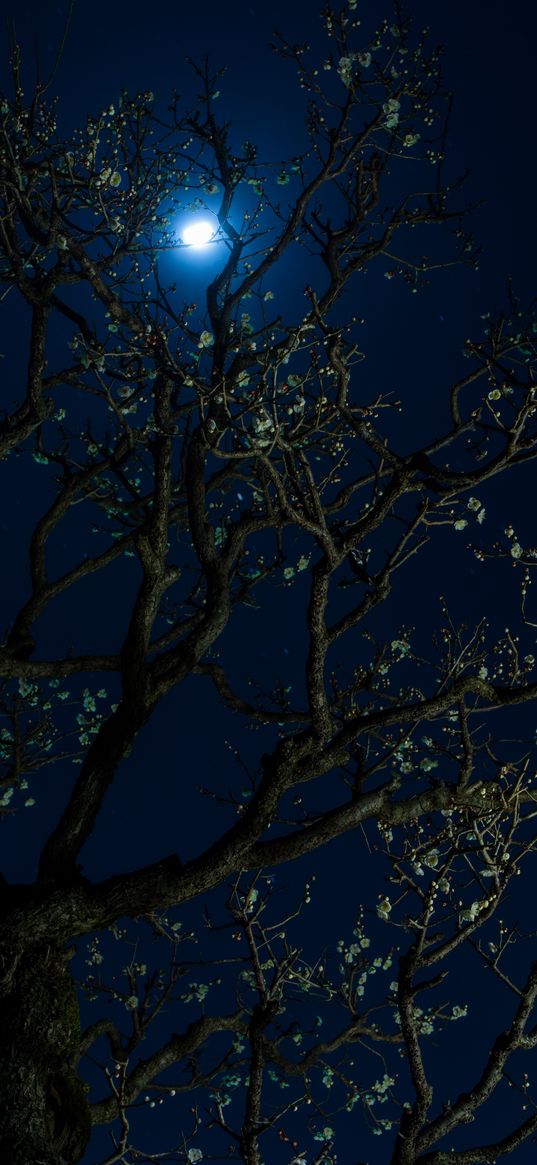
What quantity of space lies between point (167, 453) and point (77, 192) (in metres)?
3.03

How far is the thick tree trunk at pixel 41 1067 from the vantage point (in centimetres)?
595

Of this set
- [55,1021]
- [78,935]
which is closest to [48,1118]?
[55,1021]

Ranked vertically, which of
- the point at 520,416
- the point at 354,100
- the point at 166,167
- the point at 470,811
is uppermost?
the point at 166,167

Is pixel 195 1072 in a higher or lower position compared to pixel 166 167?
lower

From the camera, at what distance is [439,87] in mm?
9492

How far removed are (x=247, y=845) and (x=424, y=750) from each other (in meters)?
2.67

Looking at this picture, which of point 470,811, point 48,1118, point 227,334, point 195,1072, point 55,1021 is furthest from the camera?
point 195,1072

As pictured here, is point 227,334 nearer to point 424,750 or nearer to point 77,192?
point 77,192

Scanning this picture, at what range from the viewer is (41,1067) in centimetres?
637

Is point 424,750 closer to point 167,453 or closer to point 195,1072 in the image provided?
point 167,453

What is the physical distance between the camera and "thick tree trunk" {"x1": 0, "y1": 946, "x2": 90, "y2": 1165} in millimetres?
5953

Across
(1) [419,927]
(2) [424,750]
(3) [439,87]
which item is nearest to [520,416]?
(2) [424,750]

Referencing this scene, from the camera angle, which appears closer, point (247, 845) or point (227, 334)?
point (247, 845)

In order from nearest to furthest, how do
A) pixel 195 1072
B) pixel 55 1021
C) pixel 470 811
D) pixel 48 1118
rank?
pixel 48 1118
pixel 55 1021
pixel 470 811
pixel 195 1072
